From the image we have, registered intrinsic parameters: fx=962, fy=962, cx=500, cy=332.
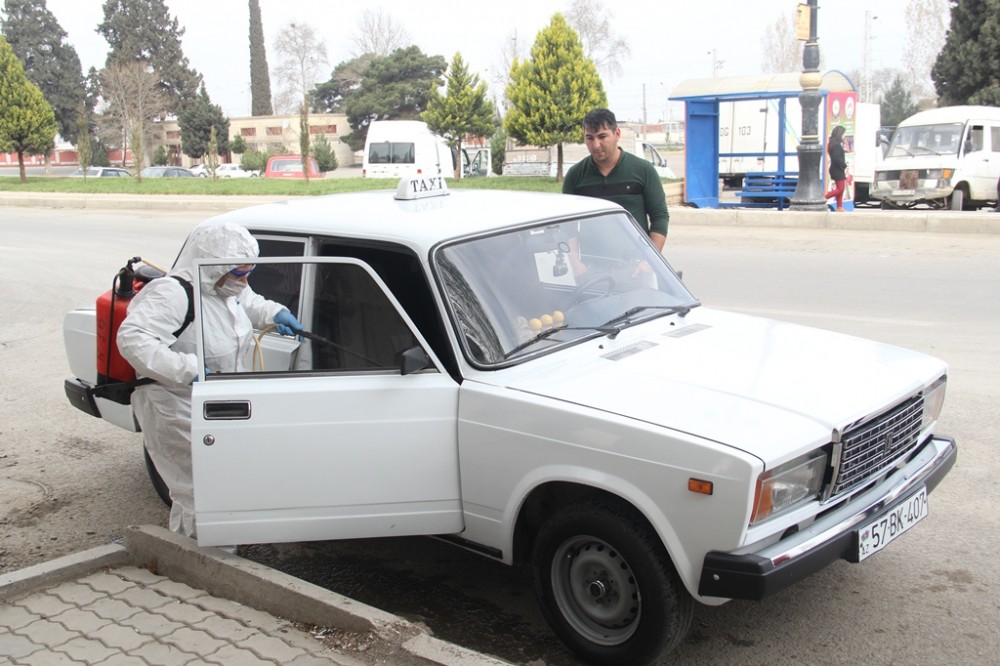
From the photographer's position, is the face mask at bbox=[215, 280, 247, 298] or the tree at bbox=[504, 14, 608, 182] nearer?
the face mask at bbox=[215, 280, 247, 298]

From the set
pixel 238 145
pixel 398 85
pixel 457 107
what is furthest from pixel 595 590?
Result: pixel 398 85

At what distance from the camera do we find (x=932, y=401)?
13.3 feet

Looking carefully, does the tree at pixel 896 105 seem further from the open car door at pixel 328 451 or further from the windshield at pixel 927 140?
the open car door at pixel 328 451

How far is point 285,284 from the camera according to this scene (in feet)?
15.3

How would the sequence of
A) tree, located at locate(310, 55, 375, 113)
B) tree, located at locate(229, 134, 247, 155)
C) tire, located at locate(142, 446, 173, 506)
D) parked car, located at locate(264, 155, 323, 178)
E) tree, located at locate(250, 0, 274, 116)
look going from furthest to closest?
tree, located at locate(310, 55, 375, 113), tree, located at locate(250, 0, 274, 116), tree, located at locate(229, 134, 247, 155), parked car, located at locate(264, 155, 323, 178), tire, located at locate(142, 446, 173, 506)

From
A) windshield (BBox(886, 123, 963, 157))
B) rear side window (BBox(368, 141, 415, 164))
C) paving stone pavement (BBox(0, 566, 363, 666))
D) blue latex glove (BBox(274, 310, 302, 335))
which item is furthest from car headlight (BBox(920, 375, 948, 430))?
rear side window (BBox(368, 141, 415, 164))

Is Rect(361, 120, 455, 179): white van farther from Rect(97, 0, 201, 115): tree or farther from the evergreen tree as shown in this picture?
the evergreen tree

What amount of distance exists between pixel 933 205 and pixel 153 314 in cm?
2155

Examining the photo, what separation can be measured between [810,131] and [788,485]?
16004mm

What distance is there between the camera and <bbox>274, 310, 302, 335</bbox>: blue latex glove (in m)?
4.38

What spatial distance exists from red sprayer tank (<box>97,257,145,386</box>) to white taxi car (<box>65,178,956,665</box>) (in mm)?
701

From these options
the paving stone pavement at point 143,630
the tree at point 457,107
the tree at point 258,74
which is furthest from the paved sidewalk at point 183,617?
the tree at point 258,74

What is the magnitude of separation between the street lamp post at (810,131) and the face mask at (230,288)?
1523 centimetres

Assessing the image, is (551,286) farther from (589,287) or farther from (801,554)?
(801,554)
